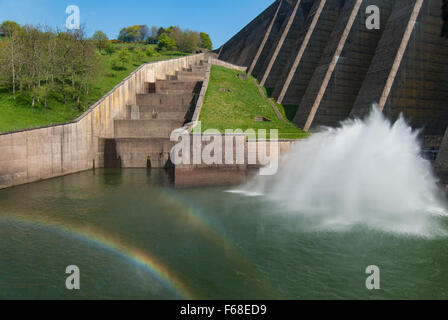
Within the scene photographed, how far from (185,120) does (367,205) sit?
67.6ft

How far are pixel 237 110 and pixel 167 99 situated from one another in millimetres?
8453

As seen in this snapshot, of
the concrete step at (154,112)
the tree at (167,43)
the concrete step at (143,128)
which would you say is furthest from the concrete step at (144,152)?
the tree at (167,43)

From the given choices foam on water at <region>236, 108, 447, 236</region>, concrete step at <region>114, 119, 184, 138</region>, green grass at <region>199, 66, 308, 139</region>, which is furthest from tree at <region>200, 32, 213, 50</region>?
foam on water at <region>236, 108, 447, 236</region>

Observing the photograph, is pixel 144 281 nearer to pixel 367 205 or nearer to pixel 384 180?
pixel 367 205

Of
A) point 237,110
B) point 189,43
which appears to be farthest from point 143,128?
point 189,43

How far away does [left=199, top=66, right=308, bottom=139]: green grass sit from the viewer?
2711 centimetres

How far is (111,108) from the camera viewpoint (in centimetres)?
2819

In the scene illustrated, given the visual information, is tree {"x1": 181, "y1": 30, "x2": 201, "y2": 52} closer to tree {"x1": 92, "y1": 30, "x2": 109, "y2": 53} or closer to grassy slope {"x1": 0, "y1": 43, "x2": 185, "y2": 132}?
A: tree {"x1": 92, "y1": 30, "x2": 109, "y2": 53}

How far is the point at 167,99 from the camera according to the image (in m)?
33.0

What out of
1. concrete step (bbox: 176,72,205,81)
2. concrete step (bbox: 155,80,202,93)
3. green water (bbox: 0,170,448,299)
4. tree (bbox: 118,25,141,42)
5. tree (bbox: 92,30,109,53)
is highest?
tree (bbox: 118,25,141,42)

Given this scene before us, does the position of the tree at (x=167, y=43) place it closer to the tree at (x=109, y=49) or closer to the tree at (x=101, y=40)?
the tree at (x=101, y=40)

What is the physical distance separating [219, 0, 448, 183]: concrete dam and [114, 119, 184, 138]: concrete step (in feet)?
46.5

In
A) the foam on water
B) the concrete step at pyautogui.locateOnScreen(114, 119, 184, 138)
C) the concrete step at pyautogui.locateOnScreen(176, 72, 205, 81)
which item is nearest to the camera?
the foam on water
